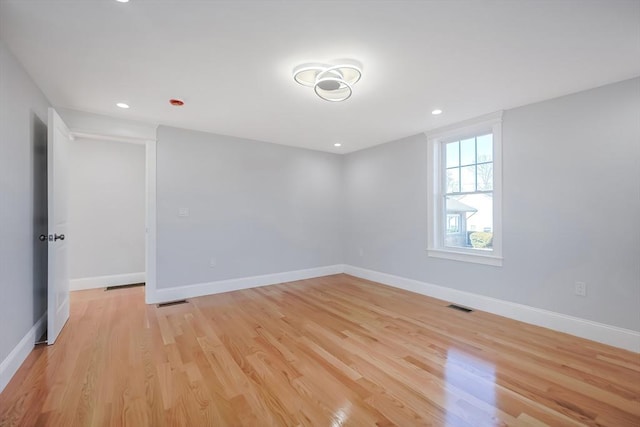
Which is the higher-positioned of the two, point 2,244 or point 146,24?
point 146,24

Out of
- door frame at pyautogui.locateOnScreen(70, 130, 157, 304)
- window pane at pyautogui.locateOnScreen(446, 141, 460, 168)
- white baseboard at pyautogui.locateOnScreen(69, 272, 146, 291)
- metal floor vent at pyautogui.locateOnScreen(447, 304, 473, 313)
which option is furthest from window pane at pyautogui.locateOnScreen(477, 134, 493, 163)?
white baseboard at pyautogui.locateOnScreen(69, 272, 146, 291)

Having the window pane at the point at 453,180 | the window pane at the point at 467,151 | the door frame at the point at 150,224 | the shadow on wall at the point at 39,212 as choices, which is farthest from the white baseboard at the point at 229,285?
the window pane at the point at 467,151

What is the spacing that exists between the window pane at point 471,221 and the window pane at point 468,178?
0.35ft

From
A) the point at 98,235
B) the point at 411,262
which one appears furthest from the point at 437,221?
the point at 98,235

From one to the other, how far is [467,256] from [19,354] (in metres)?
4.42

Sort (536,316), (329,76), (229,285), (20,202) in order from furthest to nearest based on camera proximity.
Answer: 1. (229,285)
2. (536,316)
3. (329,76)
4. (20,202)

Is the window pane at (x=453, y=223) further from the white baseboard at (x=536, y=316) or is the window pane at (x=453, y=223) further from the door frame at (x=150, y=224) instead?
the door frame at (x=150, y=224)

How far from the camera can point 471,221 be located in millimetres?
3719

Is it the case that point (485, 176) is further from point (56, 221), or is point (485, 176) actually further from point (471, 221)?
point (56, 221)

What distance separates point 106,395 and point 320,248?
12.4 ft

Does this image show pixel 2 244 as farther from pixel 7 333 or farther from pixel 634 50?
pixel 634 50

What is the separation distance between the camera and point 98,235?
452 cm

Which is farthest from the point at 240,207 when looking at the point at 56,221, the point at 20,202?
the point at 20,202

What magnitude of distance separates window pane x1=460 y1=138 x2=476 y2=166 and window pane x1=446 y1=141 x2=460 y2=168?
57 millimetres
